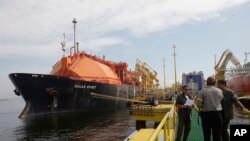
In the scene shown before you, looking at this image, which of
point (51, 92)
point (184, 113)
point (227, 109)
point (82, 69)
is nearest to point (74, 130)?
point (51, 92)

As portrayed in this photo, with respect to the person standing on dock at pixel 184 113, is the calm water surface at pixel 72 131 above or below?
below

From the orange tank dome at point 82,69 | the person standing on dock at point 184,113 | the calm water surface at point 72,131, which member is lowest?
the calm water surface at point 72,131

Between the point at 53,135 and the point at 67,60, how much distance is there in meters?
19.9

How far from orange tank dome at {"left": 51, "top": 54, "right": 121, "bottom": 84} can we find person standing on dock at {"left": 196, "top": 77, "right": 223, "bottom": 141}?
32.1m

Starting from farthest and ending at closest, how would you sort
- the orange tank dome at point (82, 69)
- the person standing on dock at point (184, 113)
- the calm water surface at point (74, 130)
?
the orange tank dome at point (82, 69)
the calm water surface at point (74, 130)
the person standing on dock at point (184, 113)

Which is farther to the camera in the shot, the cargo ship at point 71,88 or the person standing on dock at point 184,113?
the cargo ship at point 71,88

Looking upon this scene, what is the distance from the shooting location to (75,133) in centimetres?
2203

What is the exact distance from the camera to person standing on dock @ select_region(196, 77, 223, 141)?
760 cm

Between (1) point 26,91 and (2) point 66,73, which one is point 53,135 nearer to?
(1) point 26,91

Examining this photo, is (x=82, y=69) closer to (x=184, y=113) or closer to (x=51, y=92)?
(x=51, y=92)

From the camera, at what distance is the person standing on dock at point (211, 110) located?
24.9 ft

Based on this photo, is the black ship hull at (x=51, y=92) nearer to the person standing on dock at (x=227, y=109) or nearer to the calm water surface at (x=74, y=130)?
the calm water surface at (x=74, y=130)

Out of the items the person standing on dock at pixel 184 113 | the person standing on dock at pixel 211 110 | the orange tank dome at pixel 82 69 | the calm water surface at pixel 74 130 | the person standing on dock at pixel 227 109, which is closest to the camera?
the person standing on dock at pixel 211 110

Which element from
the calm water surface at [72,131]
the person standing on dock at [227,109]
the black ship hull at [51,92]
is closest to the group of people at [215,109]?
the person standing on dock at [227,109]
